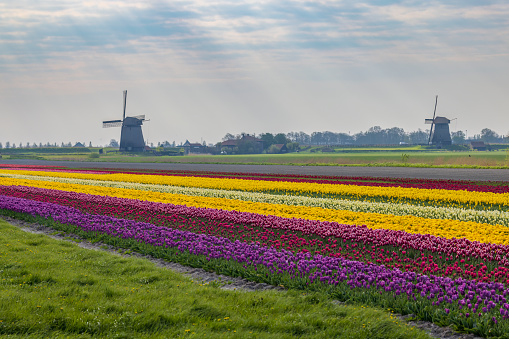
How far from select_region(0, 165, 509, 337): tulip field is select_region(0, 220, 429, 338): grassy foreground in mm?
1044

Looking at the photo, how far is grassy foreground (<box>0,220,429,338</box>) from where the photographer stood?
775 cm

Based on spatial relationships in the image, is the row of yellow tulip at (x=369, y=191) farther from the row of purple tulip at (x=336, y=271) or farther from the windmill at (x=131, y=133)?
the windmill at (x=131, y=133)

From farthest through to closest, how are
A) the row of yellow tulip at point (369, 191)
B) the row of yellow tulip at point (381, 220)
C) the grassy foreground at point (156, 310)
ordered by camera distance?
the row of yellow tulip at point (369, 191) < the row of yellow tulip at point (381, 220) < the grassy foreground at point (156, 310)

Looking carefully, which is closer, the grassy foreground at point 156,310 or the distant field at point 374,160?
the grassy foreground at point 156,310

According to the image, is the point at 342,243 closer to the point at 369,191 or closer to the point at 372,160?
the point at 369,191

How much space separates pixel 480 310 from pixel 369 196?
19.5 metres

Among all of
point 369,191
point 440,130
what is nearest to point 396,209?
point 369,191

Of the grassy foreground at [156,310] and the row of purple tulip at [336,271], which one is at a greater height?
the row of purple tulip at [336,271]

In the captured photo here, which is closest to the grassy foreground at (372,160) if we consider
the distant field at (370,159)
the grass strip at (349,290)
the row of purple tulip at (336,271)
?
the distant field at (370,159)

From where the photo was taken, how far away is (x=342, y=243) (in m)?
14.0

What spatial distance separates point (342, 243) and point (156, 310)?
6987 mm

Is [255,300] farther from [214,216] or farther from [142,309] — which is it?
[214,216]

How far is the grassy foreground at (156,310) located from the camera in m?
7.75

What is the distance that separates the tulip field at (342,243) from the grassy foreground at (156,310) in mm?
1044
